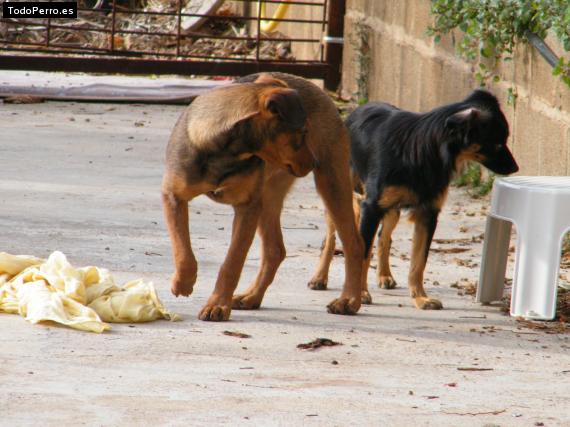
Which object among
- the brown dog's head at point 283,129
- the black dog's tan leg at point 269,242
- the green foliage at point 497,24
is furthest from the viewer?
the green foliage at point 497,24

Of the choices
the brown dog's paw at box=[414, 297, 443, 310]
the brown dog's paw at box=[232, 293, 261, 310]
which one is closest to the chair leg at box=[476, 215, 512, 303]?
the brown dog's paw at box=[414, 297, 443, 310]

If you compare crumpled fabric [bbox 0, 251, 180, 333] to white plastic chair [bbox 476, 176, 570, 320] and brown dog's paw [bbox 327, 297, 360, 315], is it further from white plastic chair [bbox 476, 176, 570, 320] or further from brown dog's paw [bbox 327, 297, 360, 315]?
white plastic chair [bbox 476, 176, 570, 320]

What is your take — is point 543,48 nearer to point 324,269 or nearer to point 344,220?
point 324,269

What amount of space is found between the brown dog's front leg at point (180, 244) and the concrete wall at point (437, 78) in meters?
3.68

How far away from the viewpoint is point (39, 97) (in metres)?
12.9

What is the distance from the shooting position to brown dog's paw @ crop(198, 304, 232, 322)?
536cm

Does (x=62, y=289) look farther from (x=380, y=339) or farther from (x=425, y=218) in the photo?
(x=425, y=218)

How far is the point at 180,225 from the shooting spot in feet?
17.6

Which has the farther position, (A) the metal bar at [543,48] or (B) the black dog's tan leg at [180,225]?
(A) the metal bar at [543,48]

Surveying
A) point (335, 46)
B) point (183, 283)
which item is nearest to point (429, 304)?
point (183, 283)

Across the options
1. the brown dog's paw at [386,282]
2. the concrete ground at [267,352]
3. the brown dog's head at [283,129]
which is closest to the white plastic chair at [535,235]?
the concrete ground at [267,352]

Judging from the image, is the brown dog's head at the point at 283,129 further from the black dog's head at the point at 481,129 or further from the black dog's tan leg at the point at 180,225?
the black dog's head at the point at 481,129

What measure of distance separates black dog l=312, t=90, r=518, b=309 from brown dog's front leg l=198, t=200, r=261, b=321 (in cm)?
94

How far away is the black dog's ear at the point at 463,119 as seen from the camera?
6008 mm
